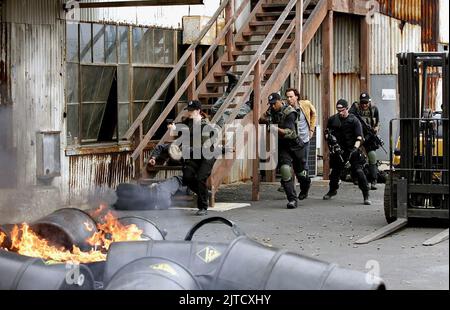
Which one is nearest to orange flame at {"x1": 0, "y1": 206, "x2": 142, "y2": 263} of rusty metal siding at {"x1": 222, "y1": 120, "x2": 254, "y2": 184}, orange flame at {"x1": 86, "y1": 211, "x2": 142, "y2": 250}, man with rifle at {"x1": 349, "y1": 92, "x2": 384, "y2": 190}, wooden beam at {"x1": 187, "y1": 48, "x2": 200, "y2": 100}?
orange flame at {"x1": 86, "y1": 211, "x2": 142, "y2": 250}

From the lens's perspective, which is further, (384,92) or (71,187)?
(384,92)

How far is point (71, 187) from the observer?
15180 millimetres

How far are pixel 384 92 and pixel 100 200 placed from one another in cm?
820

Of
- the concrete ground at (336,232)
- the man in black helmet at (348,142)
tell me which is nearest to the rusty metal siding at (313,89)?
the concrete ground at (336,232)

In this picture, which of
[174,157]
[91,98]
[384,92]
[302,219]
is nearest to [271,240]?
[302,219]

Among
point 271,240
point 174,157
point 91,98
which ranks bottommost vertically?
point 271,240

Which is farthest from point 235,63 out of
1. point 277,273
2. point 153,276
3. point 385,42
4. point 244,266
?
point 153,276

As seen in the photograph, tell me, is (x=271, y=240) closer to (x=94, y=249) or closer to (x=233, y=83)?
(x=94, y=249)

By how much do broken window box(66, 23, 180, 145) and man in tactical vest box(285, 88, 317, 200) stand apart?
2.75 meters

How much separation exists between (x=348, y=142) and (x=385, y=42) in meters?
5.90

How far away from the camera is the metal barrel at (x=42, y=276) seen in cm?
760

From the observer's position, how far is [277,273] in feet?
23.8
